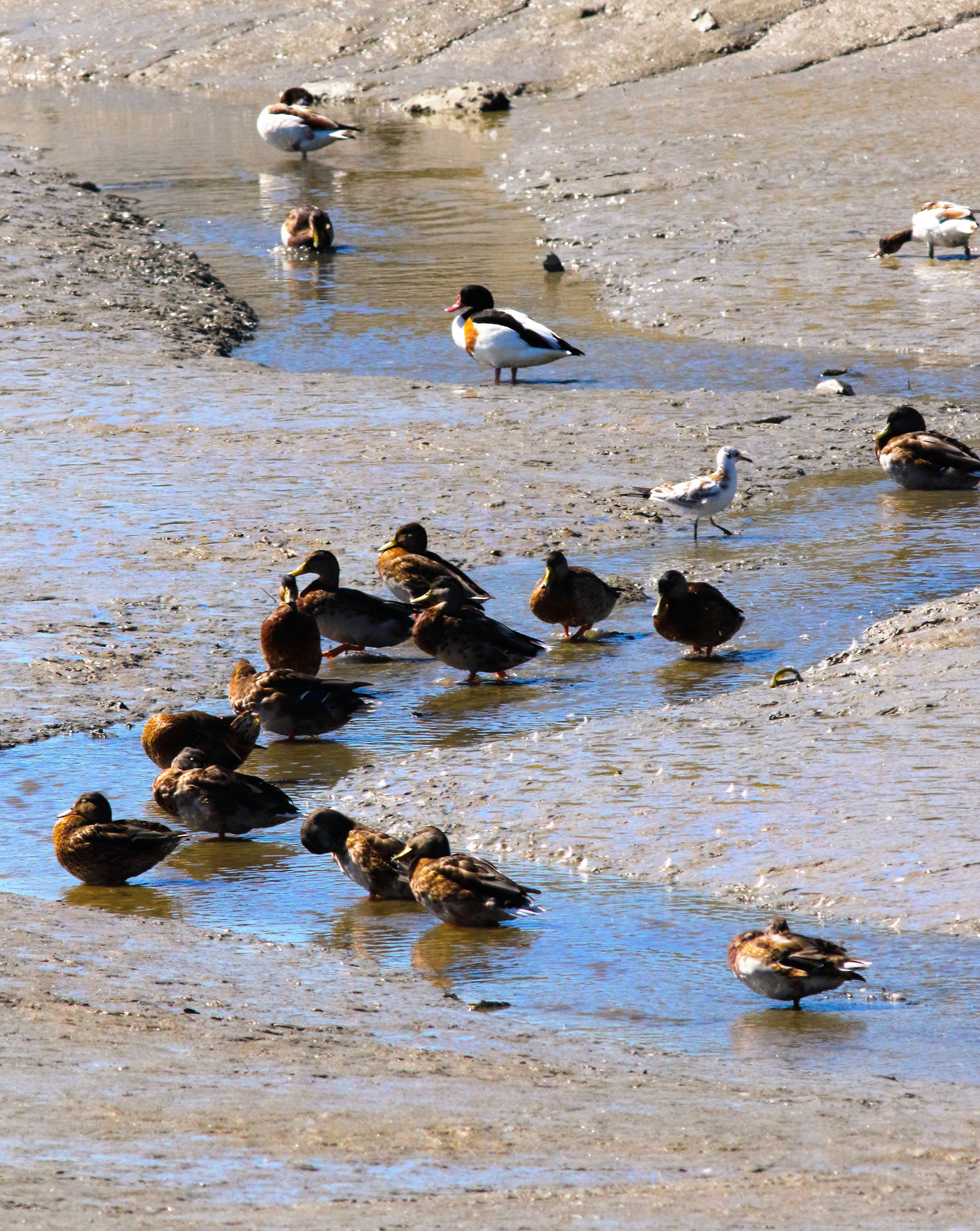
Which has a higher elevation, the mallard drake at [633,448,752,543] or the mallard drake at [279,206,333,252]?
the mallard drake at [279,206,333,252]

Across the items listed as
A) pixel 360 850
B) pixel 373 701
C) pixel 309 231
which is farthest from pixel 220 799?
pixel 309 231

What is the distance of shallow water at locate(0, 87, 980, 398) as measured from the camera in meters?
14.9

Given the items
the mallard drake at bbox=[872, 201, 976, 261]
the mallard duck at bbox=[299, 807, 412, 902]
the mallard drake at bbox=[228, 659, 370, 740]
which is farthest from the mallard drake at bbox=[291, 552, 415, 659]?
Answer: the mallard drake at bbox=[872, 201, 976, 261]

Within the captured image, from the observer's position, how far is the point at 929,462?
35.9 ft

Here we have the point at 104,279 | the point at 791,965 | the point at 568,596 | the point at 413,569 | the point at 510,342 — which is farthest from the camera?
the point at 104,279

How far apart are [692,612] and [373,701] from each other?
5.36 ft

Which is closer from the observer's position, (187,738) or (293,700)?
(187,738)

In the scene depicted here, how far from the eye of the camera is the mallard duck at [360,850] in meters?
6.19

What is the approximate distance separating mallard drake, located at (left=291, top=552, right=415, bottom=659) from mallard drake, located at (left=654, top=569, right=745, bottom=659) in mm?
1344

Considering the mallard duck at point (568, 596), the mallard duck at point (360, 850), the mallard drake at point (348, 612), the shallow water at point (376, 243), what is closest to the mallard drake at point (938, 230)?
the shallow water at point (376, 243)

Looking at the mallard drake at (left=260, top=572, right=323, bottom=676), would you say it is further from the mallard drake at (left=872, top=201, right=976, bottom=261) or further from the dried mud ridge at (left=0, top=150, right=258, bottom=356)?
the mallard drake at (left=872, top=201, right=976, bottom=261)

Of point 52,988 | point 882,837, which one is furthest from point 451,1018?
point 882,837

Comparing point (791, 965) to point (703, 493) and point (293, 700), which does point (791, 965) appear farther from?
point (703, 493)

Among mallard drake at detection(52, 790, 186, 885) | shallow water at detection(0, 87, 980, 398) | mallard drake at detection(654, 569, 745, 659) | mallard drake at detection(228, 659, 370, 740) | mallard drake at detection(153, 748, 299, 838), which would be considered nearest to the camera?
mallard drake at detection(52, 790, 186, 885)
